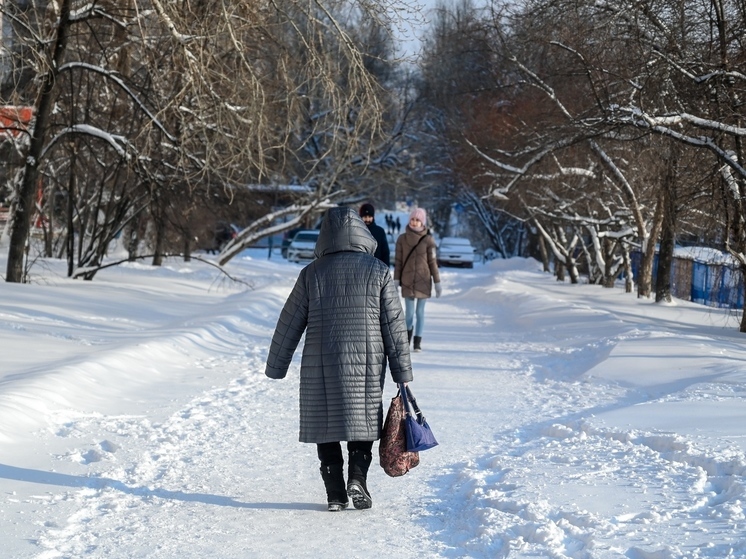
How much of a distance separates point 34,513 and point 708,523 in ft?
11.7

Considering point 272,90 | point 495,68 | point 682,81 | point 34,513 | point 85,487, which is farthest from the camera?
point 495,68

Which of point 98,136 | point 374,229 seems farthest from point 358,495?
point 98,136

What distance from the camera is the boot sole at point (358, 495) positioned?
19.1ft

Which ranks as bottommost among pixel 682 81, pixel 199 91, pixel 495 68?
pixel 199 91

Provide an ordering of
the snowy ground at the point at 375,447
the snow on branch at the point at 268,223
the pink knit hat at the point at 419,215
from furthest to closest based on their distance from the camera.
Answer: the snow on branch at the point at 268,223, the pink knit hat at the point at 419,215, the snowy ground at the point at 375,447

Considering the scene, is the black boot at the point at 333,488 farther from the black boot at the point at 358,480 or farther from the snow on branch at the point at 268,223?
the snow on branch at the point at 268,223

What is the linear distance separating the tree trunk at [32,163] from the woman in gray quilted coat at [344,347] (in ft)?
37.3

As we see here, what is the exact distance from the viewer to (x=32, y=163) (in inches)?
672

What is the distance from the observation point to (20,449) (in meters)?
6.97

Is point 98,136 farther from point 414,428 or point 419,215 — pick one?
point 414,428

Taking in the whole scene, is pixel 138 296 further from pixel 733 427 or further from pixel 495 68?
pixel 733 427

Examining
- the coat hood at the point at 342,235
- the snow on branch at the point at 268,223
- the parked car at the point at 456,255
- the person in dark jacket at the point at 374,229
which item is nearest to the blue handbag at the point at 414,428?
the coat hood at the point at 342,235

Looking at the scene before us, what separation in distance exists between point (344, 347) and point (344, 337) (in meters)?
0.06

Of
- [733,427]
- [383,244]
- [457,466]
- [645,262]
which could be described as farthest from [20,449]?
[645,262]
